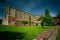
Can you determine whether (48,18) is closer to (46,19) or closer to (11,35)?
(46,19)

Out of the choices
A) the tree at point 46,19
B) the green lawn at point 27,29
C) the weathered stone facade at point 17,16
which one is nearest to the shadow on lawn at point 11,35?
the green lawn at point 27,29

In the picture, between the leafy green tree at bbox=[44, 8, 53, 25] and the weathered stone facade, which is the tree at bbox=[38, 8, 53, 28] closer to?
the leafy green tree at bbox=[44, 8, 53, 25]


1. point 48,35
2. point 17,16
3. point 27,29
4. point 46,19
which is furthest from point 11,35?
point 46,19

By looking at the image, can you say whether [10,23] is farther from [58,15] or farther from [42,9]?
[58,15]

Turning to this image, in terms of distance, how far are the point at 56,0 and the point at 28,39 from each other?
1.39 meters

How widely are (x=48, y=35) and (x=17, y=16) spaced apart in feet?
3.32

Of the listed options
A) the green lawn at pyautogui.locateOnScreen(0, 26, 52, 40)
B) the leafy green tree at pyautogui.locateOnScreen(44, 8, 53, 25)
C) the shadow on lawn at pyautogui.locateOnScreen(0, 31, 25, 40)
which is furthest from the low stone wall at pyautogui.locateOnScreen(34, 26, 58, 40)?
the shadow on lawn at pyautogui.locateOnScreen(0, 31, 25, 40)

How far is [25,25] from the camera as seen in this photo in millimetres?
3865

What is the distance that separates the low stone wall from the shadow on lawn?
1.38 feet

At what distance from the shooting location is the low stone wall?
3590 millimetres

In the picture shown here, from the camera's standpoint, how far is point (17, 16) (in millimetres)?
3863

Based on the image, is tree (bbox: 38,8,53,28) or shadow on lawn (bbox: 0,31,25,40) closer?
shadow on lawn (bbox: 0,31,25,40)

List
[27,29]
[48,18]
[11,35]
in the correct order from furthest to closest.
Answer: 1. [48,18]
2. [27,29]
3. [11,35]

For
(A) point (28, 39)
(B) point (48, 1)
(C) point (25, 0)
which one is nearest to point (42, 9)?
(B) point (48, 1)
